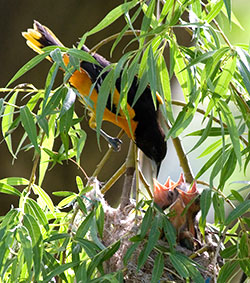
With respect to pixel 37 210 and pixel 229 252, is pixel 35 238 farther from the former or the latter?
pixel 229 252

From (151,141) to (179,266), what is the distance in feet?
1.98

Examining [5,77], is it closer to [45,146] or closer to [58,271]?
[45,146]

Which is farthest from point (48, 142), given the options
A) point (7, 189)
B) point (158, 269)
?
point (158, 269)

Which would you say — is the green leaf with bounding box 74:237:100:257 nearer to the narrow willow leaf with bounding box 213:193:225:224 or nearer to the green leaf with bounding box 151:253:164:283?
the green leaf with bounding box 151:253:164:283

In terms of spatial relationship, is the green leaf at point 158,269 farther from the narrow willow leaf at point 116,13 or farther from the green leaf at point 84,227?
the narrow willow leaf at point 116,13

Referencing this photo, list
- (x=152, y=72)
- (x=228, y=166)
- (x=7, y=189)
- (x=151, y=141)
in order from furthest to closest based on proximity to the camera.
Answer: (x=151, y=141)
(x=7, y=189)
(x=228, y=166)
(x=152, y=72)

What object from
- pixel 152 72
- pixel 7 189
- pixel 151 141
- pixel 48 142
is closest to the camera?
pixel 152 72

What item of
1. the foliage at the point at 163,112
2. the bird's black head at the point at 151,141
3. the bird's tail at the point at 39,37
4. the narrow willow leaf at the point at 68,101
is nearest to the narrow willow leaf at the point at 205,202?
the foliage at the point at 163,112

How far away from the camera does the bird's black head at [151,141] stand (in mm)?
1498

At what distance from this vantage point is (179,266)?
0.97 meters

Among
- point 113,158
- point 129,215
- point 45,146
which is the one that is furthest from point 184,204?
point 113,158

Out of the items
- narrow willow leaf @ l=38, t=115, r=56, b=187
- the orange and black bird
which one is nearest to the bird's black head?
the orange and black bird

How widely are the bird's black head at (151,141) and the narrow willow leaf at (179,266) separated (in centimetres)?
51

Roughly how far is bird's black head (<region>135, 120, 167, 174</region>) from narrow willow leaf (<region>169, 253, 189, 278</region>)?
1.66 feet
